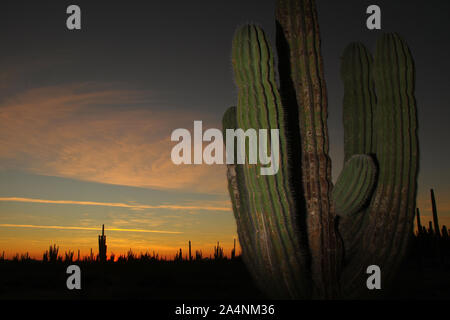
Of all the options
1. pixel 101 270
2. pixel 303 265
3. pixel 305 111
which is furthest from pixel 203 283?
pixel 305 111

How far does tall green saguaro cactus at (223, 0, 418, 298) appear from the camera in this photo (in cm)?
540

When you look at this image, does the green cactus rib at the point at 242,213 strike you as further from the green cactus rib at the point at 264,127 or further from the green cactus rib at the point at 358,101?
the green cactus rib at the point at 358,101

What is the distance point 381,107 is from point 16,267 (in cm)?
1197

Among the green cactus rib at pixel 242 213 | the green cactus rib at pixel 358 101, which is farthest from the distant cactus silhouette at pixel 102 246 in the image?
the green cactus rib at pixel 358 101

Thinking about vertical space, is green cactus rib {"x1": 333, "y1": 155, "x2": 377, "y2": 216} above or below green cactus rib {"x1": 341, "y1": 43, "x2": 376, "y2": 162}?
below

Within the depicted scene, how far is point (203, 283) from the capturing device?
10508 millimetres

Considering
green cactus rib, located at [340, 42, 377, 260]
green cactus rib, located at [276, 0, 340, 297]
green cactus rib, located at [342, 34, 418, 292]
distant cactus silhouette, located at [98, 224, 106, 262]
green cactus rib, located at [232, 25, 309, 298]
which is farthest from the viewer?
distant cactus silhouette, located at [98, 224, 106, 262]

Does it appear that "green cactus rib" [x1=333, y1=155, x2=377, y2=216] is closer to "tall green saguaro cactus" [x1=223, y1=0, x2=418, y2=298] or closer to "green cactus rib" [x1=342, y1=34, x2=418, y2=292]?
"tall green saguaro cactus" [x1=223, y1=0, x2=418, y2=298]

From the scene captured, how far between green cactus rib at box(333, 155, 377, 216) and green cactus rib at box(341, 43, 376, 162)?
48.0 inches

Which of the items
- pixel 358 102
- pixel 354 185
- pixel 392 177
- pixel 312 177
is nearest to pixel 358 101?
pixel 358 102

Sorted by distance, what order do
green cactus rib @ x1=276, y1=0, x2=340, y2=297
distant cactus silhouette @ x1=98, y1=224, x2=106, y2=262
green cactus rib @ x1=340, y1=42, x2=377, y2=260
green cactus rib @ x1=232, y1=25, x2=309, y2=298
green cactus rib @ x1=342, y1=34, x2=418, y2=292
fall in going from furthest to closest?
distant cactus silhouette @ x1=98, y1=224, x2=106, y2=262
green cactus rib @ x1=340, y1=42, x2=377, y2=260
green cactus rib @ x1=342, y1=34, x2=418, y2=292
green cactus rib @ x1=276, y1=0, x2=340, y2=297
green cactus rib @ x1=232, y1=25, x2=309, y2=298

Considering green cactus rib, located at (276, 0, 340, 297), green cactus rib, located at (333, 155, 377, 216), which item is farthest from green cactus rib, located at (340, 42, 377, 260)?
green cactus rib, located at (276, 0, 340, 297)

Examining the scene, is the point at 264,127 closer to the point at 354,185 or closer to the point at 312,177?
the point at 312,177
